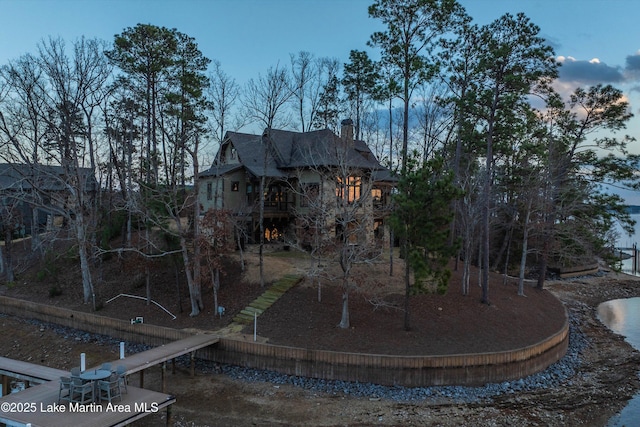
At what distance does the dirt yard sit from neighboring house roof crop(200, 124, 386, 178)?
22.3 feet

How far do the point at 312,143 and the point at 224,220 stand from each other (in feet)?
42.4

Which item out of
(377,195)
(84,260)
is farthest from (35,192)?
(377,195)

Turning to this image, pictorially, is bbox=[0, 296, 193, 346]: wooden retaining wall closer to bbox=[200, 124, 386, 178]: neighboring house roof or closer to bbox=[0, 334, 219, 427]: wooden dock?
bbox=[0, 334, 219, 427]: wooden dock

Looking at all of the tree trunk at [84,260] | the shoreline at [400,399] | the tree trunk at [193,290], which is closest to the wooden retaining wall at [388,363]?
the shoreline at [400,399]

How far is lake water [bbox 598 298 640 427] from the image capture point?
1315 cm

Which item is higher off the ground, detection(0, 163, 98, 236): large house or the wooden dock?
detection(0, 163, 98, 236): large house

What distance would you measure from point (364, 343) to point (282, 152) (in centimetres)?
1721

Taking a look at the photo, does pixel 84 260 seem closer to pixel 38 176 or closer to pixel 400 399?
pixel 38 176

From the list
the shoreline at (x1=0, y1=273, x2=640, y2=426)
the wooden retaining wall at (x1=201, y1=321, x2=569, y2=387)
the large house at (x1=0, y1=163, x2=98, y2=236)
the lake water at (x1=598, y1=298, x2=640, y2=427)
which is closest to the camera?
the shoreline at (x1=0, y1=273, x2=640, y2=426)

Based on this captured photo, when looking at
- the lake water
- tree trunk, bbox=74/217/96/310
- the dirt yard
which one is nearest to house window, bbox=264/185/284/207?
the dirt yard

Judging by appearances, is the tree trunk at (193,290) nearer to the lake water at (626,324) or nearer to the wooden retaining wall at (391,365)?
the wooden retaining wall at (391,365)

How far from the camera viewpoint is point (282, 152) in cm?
2941

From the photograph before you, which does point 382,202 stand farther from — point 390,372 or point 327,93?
point 390,372

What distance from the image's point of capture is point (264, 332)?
17.2 m
